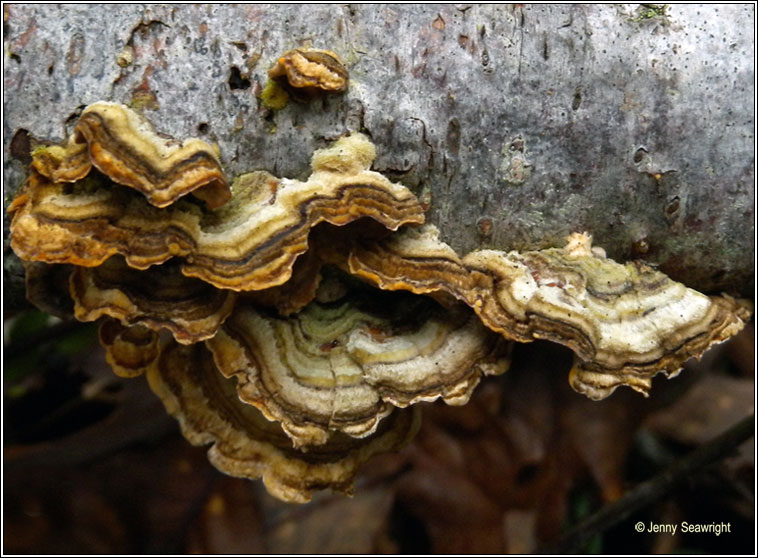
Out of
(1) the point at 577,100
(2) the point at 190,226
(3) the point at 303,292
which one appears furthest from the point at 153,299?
(1) the point at 577,100

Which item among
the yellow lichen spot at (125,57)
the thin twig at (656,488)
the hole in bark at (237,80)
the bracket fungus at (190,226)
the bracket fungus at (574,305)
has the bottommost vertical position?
the thin twig at (656,488)

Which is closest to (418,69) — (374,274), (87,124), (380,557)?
(374,274)

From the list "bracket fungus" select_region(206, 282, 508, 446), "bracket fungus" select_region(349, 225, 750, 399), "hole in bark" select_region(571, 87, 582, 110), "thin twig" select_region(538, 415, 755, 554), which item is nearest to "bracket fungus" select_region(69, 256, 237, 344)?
"bracket fungus" select_region(206, 282, 508, 446)

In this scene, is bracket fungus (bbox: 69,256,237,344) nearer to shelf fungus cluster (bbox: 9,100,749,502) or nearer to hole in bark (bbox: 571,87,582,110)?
shelf fungus cluster (bbox: 9,100,749,502)

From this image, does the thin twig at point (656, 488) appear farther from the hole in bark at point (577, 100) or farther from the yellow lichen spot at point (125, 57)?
the yellow lichen spot at point (125, 57)

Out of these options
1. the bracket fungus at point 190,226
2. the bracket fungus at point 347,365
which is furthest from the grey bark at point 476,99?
the bracket fungus at point 347,365

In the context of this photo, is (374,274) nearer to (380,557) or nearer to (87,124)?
(87,124)
